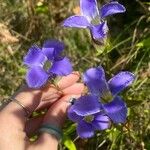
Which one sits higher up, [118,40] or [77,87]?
[77,87]

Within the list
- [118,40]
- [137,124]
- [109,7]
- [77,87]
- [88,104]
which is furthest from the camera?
[118,40]

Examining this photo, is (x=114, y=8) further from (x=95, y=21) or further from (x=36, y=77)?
(x=36, y=77)

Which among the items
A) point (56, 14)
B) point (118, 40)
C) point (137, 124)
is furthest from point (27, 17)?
point (137, 124)

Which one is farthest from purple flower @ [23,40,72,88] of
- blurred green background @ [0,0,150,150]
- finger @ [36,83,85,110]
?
blurred green background @ [0,0,150,150]

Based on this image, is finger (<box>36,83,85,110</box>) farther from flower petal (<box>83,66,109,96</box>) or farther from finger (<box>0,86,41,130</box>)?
flower petal (<box>83,66,109,96</box>)

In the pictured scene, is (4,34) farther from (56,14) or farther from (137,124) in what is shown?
(137,124)
